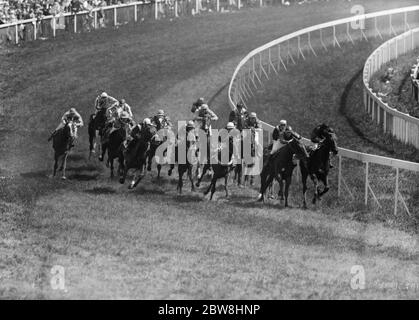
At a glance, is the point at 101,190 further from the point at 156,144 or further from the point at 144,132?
the point at 156,144

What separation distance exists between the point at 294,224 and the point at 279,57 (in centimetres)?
1863

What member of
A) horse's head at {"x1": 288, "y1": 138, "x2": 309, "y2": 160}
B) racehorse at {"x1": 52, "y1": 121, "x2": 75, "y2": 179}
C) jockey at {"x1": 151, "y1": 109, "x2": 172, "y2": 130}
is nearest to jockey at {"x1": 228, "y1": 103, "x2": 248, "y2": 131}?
jockey at {"x1": 151, "y1": 109, "x2": 172, "y2": 130}

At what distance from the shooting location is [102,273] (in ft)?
62.3

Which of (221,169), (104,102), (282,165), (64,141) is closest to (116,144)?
(64,141)

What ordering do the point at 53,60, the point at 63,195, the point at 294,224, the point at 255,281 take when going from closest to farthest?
the point at 255,281 < the point at 294,224 < the point at 63,195 < the point at 53,60

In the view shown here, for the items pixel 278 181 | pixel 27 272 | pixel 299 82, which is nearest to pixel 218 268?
pixel 27 272

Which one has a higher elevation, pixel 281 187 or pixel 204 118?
pixel 204 118

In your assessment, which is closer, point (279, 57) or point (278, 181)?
point (278, 181)

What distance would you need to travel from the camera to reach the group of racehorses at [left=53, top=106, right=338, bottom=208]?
990 inches

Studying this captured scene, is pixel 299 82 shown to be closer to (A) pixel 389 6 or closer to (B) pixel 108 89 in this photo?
(B) pixel 108 89

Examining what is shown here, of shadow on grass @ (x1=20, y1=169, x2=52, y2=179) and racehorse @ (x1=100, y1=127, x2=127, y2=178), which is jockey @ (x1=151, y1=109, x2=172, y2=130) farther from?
shadow on grass @ (x1=20, y1=169, x2=52, y2=179)

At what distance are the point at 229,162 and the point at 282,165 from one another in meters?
1.49

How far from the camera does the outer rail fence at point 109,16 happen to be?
43.6 metres

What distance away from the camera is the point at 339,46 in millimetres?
44344
